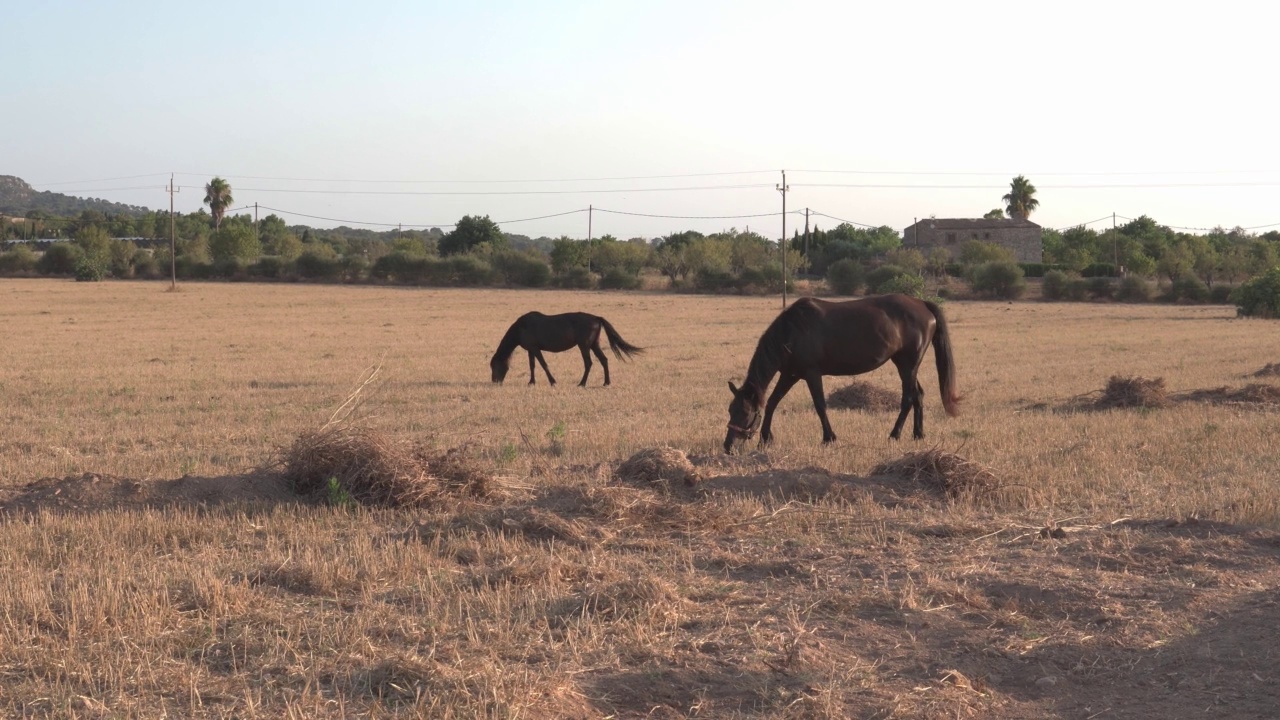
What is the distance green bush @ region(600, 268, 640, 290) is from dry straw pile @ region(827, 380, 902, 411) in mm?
60625

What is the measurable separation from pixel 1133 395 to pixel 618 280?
62301 mm

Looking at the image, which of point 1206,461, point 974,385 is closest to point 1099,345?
point 974,385

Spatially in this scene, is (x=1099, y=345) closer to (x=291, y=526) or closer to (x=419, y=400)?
(x=419, y=400)

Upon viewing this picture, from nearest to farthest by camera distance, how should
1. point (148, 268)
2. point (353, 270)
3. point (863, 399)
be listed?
point (863, 399) → point (353, 270) → point (148, 268)

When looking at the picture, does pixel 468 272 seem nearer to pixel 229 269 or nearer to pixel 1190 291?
pixel 229 269

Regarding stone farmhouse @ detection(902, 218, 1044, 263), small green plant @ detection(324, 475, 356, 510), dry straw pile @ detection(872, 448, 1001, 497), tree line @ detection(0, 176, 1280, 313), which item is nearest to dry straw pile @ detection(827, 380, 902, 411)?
dry straw pile @ detection(872, 448, 1001, 497)

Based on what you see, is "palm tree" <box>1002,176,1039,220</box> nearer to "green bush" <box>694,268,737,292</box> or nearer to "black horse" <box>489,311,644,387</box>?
"green bush" <box>694,268,737,292</box>

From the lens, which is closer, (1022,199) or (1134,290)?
(1134,290)

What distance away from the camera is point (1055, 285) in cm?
6625

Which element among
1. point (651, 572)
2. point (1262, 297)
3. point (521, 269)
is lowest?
point (651, 572)

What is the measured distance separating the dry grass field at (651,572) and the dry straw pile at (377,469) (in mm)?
148

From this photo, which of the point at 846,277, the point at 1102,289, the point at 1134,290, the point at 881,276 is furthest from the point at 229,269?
the point at 1134,290

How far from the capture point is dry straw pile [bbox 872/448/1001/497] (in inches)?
374

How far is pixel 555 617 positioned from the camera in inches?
239
